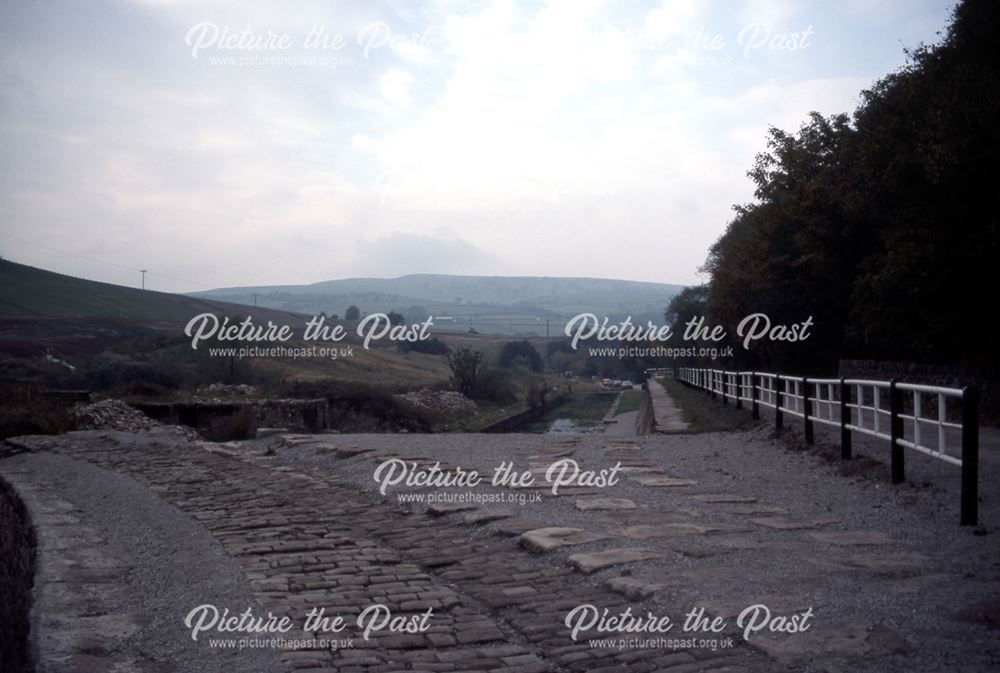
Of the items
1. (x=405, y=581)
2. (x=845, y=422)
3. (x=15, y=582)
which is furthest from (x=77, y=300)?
(x=405, y=581)

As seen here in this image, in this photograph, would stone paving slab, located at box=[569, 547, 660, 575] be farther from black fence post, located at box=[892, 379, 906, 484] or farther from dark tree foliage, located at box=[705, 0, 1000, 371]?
dark tree foliage, located at box=[705, 0, 1000, 371]

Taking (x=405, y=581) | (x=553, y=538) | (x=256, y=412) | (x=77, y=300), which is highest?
(x=77, y=300)

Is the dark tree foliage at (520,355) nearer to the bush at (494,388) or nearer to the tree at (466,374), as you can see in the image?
the bush at (494,388)

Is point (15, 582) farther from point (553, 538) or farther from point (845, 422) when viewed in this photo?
point (845, 422)

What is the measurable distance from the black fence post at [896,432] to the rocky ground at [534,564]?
237 mm

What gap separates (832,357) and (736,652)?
28.2 m

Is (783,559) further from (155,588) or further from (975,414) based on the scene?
(155,588)

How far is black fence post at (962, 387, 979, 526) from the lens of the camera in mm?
6457

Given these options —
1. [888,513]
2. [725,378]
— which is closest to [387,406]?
[725,378]

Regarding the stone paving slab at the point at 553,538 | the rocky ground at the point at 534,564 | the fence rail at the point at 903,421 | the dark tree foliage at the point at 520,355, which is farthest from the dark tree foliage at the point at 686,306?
the stone paving slab at the point at 553,538

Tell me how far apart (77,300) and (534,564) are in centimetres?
7144

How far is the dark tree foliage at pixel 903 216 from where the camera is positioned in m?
16.7

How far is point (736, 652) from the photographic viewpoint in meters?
4.05

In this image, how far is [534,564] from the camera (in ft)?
19.4
